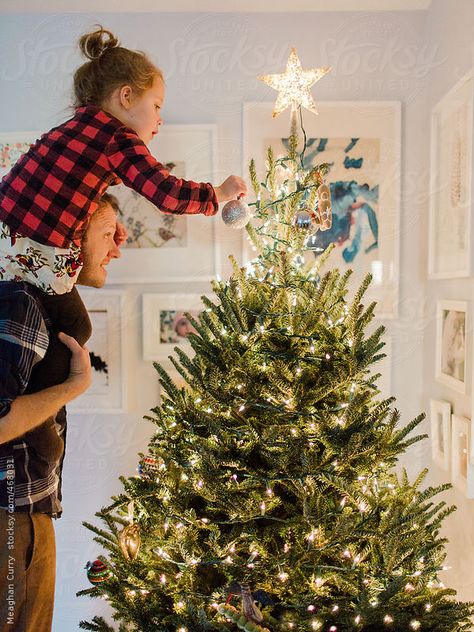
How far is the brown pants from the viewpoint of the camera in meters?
1.19

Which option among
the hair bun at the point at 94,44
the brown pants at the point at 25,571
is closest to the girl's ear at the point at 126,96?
the hair bun at the point at 94,44

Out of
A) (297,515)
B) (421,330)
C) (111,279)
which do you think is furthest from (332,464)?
(111,279)

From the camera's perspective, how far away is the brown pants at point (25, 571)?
3.90ft

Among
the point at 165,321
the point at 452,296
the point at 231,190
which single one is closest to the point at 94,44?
the point at 231,190

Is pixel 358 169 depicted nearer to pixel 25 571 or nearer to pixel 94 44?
pixel 94 44

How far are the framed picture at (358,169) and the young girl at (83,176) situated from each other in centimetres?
73

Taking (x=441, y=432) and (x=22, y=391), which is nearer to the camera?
(x=22, y=391)

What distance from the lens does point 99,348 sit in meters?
2.05

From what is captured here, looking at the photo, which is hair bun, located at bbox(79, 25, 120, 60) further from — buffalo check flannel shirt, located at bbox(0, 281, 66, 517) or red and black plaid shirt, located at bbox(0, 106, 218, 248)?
buffalo check flannel shirt, located at bbox(0, 281, 66, 517)

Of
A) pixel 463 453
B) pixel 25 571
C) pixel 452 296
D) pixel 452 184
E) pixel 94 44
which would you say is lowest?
pixel 25 571

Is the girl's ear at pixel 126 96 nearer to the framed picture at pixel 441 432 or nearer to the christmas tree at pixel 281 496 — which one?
the christmas tree at pixel 281 496

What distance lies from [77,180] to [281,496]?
831mm

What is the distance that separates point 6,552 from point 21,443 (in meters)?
0.23

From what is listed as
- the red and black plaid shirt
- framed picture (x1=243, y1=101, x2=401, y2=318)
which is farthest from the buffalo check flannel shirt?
framed picture (x1=243, y1=101, x2=401, y2=318)
